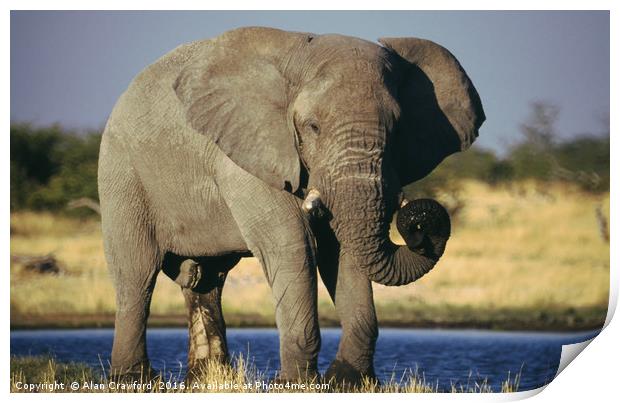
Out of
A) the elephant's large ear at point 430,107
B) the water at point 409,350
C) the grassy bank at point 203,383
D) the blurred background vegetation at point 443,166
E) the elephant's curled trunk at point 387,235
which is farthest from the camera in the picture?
the blurred background vegetation at point 443,166

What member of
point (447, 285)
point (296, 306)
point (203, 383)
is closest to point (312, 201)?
point (296, 306)

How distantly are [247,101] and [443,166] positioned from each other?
13.1m

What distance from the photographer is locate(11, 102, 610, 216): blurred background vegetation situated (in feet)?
53.0

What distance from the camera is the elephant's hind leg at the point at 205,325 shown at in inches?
396

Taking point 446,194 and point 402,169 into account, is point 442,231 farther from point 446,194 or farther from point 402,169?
point 446,194

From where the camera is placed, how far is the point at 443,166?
21516 mm

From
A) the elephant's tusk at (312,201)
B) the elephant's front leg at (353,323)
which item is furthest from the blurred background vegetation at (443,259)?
the elephant's tusk at (312,201)

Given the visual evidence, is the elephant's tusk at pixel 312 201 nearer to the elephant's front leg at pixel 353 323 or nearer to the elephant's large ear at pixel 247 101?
the elephant's large ear at pixel 247 101

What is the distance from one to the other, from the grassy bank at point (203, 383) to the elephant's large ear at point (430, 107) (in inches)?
46.9

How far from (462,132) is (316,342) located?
153 centimetres

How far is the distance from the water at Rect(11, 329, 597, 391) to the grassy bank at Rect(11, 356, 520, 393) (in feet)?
2.31

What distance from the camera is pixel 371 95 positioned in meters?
7.84

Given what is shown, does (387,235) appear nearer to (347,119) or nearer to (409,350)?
(347,119)

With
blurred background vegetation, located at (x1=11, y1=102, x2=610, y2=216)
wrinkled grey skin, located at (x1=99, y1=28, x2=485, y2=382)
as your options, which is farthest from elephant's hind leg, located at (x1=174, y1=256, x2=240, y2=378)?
blurred background vegetation, located at (x1=11, y1=102, x2=610, y2=216)
